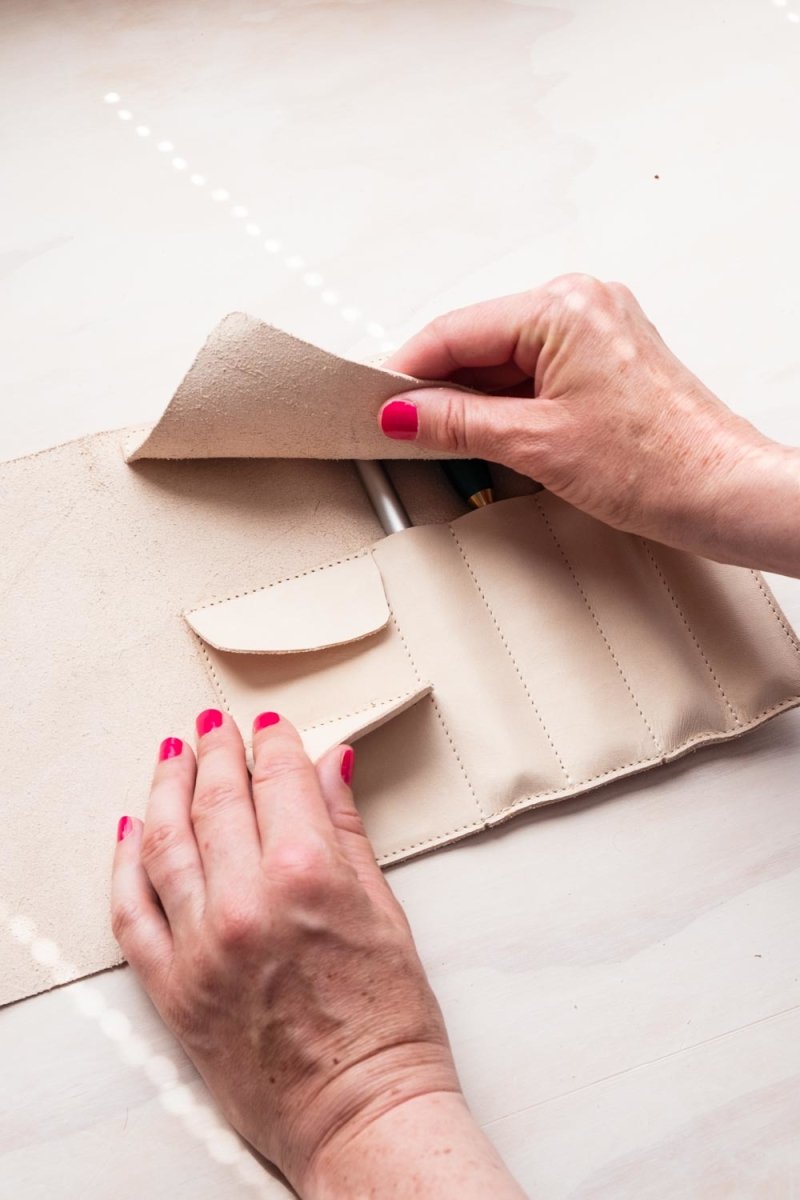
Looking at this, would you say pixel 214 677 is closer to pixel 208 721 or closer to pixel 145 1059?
pixel 208 721

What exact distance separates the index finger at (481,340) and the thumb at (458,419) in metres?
0.04

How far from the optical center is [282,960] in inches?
24.7

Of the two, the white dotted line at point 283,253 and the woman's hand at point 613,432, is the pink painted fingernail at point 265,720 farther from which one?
the white dotted line at point 283,253

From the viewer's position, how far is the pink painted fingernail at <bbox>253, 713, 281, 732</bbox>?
0.71 m

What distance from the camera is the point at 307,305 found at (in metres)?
0.92

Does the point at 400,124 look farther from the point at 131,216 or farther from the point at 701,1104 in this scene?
the point at 701,1104

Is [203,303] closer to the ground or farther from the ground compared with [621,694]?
farther from the ground

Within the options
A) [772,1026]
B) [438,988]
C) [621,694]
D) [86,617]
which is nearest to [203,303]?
[86,617]

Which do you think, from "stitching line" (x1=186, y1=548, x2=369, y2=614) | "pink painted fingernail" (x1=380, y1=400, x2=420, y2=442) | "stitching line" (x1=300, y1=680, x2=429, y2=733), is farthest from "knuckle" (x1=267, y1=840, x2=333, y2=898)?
"pink painted fingernail" (x1=380, y1=400, x2=420, y2=442)

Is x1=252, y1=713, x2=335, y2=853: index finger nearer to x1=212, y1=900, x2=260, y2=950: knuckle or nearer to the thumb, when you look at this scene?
x1=212, y1=900, x2=260, y2=950: knuckle

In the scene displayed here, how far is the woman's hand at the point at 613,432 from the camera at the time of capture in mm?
730

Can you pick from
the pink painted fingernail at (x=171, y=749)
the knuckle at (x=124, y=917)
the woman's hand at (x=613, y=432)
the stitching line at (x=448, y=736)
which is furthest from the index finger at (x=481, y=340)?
the knuckle at (x=124, y=917)

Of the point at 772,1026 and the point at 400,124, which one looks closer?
the point at 772,1026

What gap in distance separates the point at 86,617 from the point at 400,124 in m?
0.62
